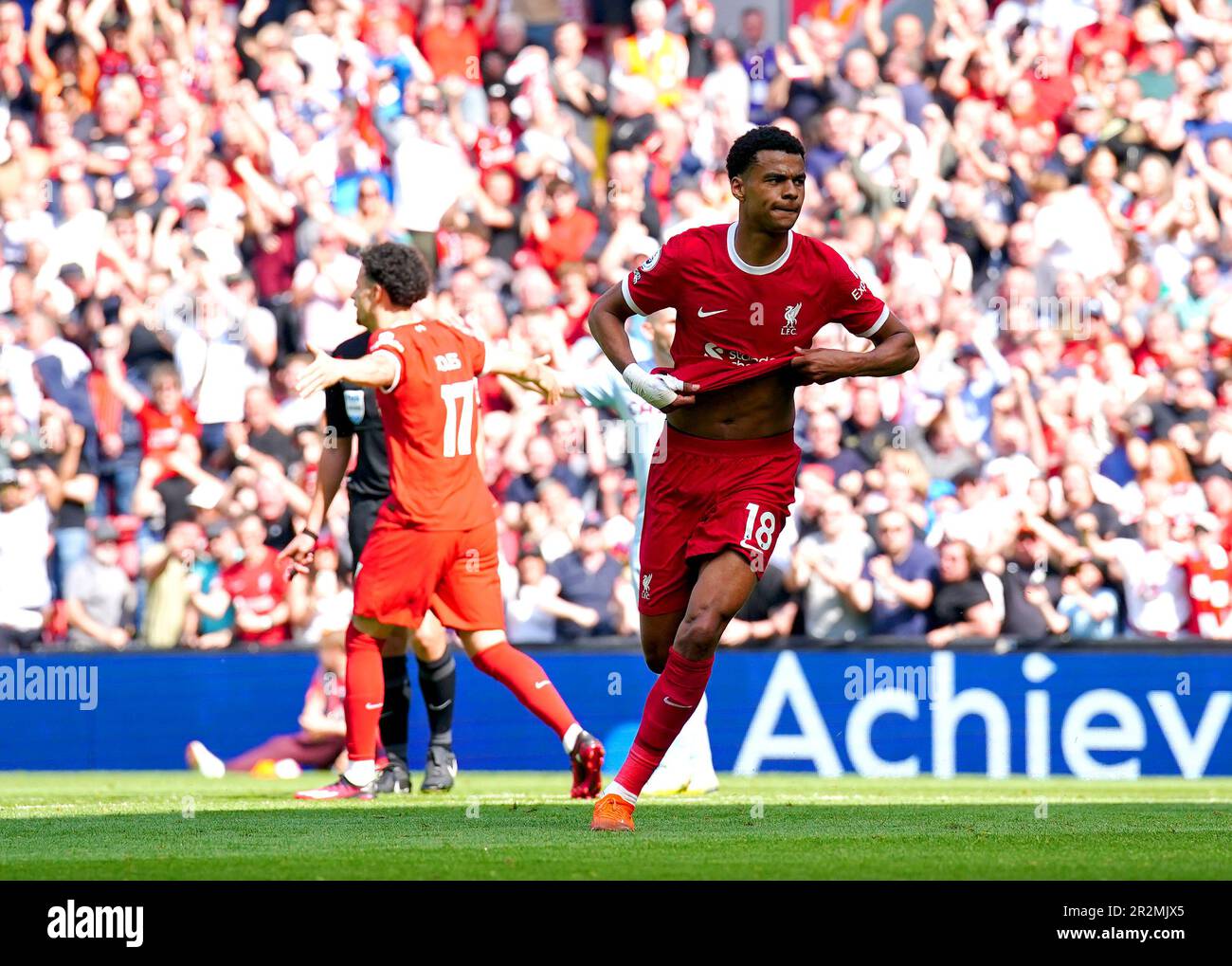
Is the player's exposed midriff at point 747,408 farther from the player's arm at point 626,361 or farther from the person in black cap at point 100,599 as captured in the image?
the person in black cap at point 100,599

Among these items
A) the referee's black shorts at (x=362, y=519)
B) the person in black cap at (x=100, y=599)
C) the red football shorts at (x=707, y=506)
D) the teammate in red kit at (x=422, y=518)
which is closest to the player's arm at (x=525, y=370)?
the teammate in red kit at (x=422, y=518)

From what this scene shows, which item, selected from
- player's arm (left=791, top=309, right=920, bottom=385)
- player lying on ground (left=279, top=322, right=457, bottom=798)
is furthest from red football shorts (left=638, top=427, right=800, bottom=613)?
player lying on ground (left=279, top=322, right=457, bottom=798)

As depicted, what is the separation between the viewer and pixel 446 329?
10.4 metres

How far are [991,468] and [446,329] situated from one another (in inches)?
218

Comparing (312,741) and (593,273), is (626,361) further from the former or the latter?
(593,273)

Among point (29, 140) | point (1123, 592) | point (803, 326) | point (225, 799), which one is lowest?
point (225, 799)

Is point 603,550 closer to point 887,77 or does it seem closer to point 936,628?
point 936,628

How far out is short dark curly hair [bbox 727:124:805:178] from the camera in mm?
8234

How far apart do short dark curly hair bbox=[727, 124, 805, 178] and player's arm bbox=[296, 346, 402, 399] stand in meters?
2.11

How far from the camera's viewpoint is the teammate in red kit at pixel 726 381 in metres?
8.11

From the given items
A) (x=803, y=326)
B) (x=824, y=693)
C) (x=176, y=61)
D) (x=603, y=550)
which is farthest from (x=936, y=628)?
(x=176, y=61)

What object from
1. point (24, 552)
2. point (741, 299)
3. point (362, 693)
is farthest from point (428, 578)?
point (24, 552)

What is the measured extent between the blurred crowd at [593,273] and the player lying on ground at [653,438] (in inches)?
103

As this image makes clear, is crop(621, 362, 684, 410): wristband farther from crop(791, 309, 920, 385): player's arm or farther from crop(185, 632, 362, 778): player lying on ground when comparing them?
crop(185, 632, 362, 778): player lying on ground
